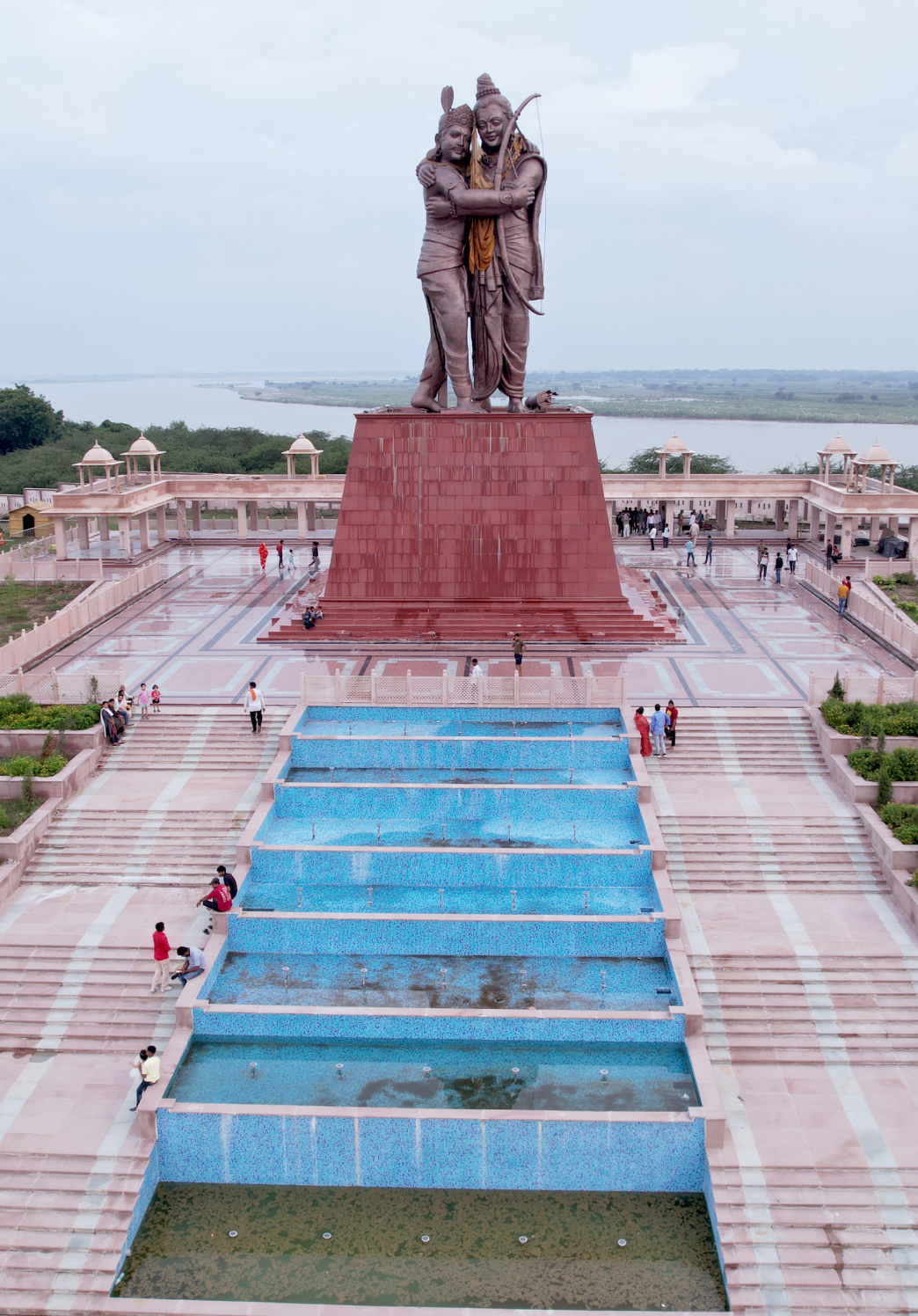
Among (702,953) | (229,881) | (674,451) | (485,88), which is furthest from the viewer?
(674,451)

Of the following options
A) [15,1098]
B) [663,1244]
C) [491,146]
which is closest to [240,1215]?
[15,1098]

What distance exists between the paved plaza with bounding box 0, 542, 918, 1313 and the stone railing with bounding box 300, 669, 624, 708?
984 millimetres

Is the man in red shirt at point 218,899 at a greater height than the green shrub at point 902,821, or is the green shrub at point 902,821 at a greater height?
the green shrub at point 902,821

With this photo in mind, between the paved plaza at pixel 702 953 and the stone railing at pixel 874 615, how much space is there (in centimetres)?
40

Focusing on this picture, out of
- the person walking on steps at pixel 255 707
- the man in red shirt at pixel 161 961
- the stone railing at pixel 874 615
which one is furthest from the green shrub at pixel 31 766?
the stone railing at pixel 874 615

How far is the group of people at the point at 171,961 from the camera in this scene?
1116 centimetres

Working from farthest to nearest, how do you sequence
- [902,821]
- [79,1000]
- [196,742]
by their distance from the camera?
[196,742] < [902,821] < [79,1000]

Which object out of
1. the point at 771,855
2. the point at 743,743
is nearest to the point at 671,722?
the point at 743,743

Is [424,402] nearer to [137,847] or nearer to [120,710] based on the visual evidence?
[120,710]

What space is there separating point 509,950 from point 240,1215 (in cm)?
428

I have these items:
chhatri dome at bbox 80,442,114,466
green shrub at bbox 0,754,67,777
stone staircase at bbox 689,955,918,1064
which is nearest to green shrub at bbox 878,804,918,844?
stone staircase at bbox 689,955,918,1064

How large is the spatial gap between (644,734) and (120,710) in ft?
27.5

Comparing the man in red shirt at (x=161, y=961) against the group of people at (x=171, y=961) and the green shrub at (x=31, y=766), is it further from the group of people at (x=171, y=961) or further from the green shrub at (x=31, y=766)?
the green shrub at (x=31, y=766)

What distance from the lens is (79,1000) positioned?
1293cm
